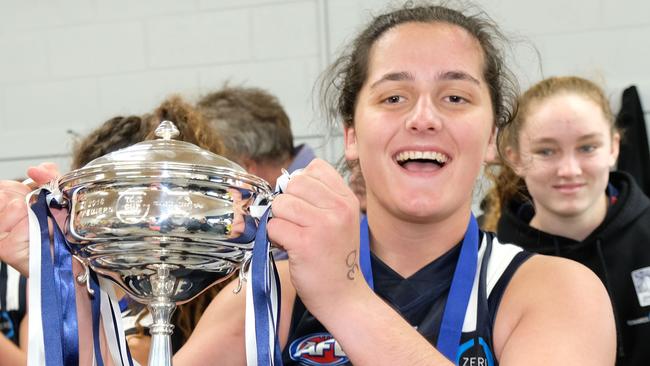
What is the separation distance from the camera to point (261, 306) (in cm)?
102

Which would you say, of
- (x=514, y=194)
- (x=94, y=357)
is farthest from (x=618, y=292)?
(x=94, y=357)

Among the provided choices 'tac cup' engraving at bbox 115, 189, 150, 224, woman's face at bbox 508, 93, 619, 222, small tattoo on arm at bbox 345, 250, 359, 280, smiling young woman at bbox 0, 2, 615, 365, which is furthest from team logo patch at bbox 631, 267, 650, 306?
'tac cup' engraving at bbox 115, 189, 150, 224

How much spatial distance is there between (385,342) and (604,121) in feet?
5.31

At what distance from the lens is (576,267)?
4.10ft

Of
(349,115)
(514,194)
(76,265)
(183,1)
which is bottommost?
(514,194)

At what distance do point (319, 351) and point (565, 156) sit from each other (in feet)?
4.35

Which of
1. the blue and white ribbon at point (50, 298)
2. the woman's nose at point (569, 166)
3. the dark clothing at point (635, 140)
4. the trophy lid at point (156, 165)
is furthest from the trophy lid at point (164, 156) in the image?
the dark clothing at point (635, 140)

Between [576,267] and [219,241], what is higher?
[219,241]

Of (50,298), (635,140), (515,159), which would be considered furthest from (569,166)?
Answer: (50,298)

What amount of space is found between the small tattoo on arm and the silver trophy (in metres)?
0.11

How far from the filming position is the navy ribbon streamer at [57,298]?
103 centimetres

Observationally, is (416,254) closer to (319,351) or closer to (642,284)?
(319,351)

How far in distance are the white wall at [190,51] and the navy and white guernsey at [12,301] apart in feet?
4.51

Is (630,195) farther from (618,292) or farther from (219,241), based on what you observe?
(219,241)
